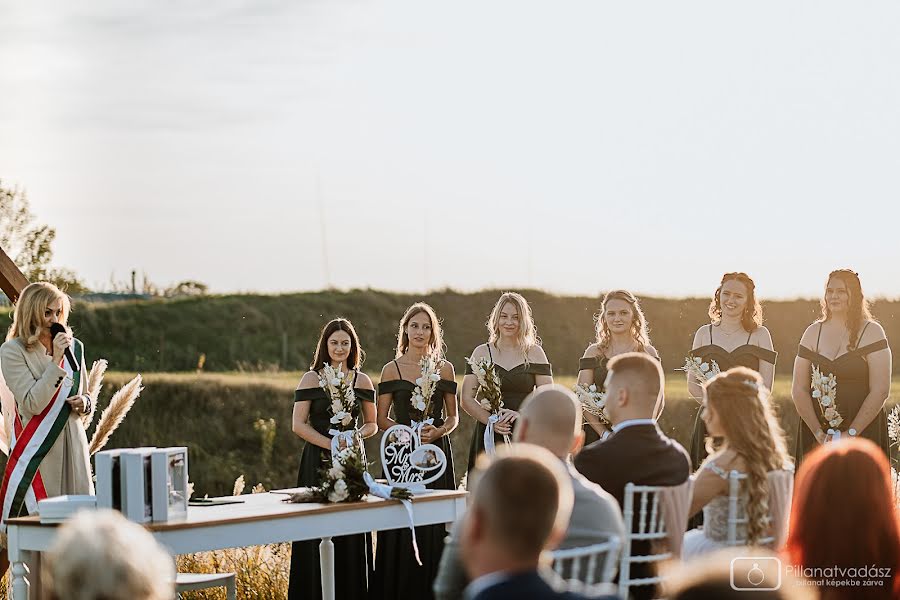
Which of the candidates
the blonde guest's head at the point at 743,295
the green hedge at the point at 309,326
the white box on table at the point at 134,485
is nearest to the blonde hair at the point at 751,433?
the white box on table at the point at 134,485

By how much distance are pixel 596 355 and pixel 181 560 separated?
10.1 feet

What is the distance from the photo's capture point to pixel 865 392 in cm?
729

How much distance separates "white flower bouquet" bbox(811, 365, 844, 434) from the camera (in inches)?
282

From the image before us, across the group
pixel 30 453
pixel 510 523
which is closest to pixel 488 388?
pixel 30 453

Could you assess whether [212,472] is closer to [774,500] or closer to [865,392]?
[865,392]

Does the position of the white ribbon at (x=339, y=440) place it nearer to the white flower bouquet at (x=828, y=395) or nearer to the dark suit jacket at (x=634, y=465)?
the dark suit jacket at (x=634, y=465)

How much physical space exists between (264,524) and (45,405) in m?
1.72

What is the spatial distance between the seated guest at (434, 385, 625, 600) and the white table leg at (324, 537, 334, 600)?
265cm

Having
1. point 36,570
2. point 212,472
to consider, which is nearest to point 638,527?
point 36,570

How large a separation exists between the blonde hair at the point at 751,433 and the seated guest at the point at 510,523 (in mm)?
2111

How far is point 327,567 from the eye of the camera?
259 inches

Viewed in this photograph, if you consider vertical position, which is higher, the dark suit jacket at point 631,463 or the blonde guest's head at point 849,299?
the blonde guest's head at point 849,299

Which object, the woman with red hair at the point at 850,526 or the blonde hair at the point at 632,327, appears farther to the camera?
the blonde hair at the point at 632,327

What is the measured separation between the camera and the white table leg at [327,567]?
6531 mm
